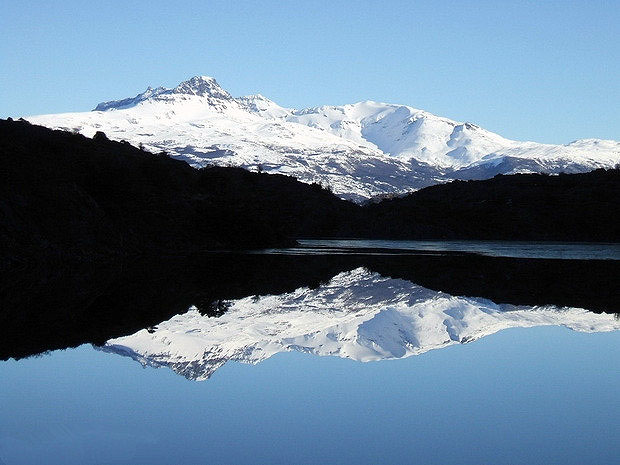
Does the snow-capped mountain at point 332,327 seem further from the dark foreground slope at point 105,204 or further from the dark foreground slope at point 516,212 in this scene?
the dark foreground slope at point 516,212

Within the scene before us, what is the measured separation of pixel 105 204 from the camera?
7781cm

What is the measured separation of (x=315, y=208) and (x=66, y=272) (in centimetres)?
12434

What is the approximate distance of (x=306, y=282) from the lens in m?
49.1

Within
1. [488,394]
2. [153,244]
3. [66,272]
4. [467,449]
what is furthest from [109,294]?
[153,244]

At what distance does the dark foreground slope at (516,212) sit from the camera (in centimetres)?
16512

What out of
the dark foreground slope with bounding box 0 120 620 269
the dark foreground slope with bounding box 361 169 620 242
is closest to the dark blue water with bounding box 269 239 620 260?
the dark foreground slope with bounding box 0 120 620 269

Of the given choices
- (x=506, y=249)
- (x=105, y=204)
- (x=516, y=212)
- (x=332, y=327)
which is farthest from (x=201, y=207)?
(x=516, y=212)

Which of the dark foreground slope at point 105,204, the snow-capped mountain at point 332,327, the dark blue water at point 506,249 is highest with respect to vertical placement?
the dark foreground slope at point 105,204

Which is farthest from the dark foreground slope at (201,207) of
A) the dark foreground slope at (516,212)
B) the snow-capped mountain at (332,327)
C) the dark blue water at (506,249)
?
the snow-capped mountain at (332,327)

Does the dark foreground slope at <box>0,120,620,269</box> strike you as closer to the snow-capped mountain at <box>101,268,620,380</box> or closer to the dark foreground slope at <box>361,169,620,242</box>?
the dark foreground slope at <box>361,169,620,242</box>

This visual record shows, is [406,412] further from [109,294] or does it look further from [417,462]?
[109,294]

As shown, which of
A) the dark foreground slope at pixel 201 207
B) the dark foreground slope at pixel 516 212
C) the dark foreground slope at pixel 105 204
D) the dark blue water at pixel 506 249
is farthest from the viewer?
the dark foreground slope at pixel 516 212

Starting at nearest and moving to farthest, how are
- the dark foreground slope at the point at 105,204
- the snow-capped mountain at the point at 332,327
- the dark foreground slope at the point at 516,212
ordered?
the snow-capped mountain at the point at 332,327 < the dark foreground slope at the point at 105,204 < the dark foreground slope at the point at 516,212

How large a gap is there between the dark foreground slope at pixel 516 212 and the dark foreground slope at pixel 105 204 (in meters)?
57.5
